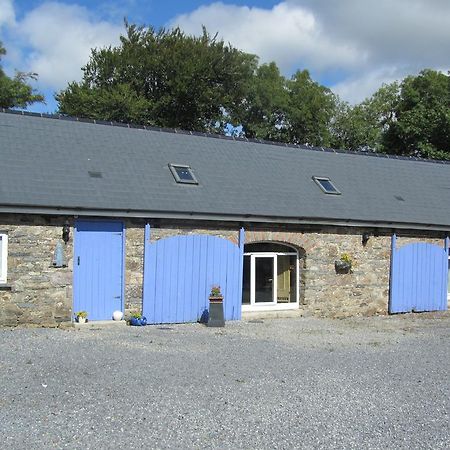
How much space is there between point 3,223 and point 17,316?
199cm

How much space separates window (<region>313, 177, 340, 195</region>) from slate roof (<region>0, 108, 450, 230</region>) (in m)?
0.19

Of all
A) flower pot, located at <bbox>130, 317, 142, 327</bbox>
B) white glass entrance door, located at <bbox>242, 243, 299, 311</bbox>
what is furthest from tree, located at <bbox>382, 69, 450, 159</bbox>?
flower pot, located at <bbox>130, 317, 142, 327</bbox>

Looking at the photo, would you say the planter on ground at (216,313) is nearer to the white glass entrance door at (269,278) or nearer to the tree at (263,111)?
the white glass entrance door at (269,278)

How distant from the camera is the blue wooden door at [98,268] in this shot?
13.2 meters

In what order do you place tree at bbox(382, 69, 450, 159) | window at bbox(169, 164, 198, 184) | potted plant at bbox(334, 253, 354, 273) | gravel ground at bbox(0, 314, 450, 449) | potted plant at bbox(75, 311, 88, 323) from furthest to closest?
1. tree at bbox(382, 69, 450, 159)
2. potted plant at bbox(334, 253, 354, 273)
3. window at bbox(169, 164, 198, 184)
4. potted plant at bbox(75, 311, 88, 323)
5. gravel ground at bbox(0, 314, 450, 449)

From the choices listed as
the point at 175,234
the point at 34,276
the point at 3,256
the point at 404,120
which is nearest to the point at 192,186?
the point at 175,234

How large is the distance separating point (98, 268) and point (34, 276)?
143 cm

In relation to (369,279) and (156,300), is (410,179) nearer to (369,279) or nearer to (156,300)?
(369,279)

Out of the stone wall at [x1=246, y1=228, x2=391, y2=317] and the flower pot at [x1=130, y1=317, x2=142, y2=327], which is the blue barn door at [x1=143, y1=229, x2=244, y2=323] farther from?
the stone wall at [x1=246, y1=228, x2=391, y2=317]

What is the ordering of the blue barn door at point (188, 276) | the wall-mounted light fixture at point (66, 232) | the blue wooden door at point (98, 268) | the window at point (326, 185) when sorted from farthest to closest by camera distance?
1. the window at point (326, 185)
2. the blue barn door at point (188, 276)
3. the blue wooden door at point (98, 268)
4. the wall-mounted light fixture at point (66, 232)

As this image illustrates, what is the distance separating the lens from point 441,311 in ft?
59.3

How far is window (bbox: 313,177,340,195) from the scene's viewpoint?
17436mm

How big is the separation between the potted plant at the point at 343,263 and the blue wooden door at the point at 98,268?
6.06m

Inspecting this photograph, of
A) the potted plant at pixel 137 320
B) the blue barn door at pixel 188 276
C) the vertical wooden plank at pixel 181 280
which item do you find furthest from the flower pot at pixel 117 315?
the vertical wooden plank at pixel 181 280
